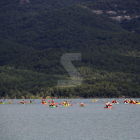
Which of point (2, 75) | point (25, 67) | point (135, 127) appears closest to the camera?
point (135, 127)

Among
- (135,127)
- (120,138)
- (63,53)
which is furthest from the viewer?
(63,53)

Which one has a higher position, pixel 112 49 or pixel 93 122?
pixel 112 49

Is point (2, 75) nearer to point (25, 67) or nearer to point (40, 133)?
point (25, 67)

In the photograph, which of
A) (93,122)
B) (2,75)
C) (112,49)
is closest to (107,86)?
(2,75)

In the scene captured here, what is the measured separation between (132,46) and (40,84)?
7010 centimetres

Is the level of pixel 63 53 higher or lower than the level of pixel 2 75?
higher

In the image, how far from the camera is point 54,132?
48000 millimetres

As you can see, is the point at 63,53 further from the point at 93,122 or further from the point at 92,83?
the point at 93,122

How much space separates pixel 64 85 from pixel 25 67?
3352cm

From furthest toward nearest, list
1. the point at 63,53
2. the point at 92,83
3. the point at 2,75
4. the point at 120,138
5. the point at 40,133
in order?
the point at 63,53 → the point at 2,75 → the point at 92,83 → the point at 40,133 → the point at 120,138

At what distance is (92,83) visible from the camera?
146125mm

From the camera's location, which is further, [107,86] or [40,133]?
[107,86]

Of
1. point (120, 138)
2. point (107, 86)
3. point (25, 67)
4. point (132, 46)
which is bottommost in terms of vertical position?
point (120, 138)

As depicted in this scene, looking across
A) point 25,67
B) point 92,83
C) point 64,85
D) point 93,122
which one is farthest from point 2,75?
point 93,122
